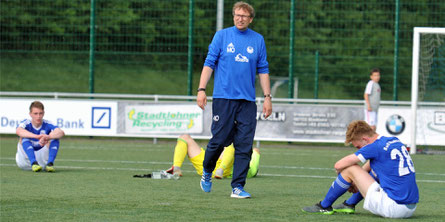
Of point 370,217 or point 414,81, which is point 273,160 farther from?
point 370,217

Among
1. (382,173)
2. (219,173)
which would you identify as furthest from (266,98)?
(219,173)

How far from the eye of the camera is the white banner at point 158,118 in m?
18.8

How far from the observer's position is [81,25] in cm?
2392

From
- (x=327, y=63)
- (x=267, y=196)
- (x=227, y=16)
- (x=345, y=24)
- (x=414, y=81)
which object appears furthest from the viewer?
(x=227, y=16)

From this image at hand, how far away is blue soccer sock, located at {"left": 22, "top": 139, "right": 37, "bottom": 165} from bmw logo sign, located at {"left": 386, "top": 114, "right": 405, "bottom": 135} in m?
9.60

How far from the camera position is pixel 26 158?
1135 cm

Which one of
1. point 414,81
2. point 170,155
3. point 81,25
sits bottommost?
point 170,155

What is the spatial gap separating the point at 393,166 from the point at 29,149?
20.0 ft

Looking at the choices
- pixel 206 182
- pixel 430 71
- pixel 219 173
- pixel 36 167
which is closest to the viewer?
pixel 206 182

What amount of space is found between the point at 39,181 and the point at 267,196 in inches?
120

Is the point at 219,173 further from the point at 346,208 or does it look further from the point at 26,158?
the point at 346,208

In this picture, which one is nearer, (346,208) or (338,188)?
(338,188)

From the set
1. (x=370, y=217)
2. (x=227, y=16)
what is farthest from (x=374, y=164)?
(x=227, y=16)

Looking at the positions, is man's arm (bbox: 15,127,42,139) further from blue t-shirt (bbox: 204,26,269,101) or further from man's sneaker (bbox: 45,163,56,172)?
blue t-shirt (bbox: 204,26,269,101)
